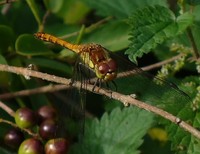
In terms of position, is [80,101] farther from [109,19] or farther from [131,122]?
[109,19]

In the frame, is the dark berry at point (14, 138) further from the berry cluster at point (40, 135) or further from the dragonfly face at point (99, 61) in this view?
the dragonfly face at point (99, 61)

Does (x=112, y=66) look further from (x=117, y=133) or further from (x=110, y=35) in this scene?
(x=110, y=35)

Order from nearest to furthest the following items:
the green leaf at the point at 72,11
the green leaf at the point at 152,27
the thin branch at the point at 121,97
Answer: the thin branch at the point at 121,97 → the green leaf at the point at 152,27 → the green leaf at the point at 72,11

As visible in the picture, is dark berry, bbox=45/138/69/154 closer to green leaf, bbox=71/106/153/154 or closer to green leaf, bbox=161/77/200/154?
green leaf, bbox=71/106/153/154

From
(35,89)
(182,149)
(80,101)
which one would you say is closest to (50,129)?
(80,101)

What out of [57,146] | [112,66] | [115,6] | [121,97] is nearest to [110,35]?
[115,6]

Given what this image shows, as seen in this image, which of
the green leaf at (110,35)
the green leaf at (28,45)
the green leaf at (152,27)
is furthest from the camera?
the green leaf at (110,35)

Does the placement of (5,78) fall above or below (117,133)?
above

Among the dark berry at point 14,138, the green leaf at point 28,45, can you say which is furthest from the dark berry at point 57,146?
the green leaf at point 28,45
